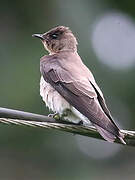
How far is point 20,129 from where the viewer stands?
502 inches

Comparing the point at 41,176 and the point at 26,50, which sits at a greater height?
the point at 26,50

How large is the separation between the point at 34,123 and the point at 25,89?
7.10 meters

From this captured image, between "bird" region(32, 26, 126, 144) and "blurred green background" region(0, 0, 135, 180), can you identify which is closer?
"bird" region(32, 26, 126, 144)

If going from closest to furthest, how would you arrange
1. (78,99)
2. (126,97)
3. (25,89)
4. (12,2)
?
1. (78,99)
2. (25,89)
3. (126,97)
4. (12,2)

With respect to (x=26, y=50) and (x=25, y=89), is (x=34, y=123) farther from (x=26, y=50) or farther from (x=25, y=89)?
(x=26, y=50)

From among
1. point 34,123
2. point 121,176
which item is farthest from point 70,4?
point 34,123

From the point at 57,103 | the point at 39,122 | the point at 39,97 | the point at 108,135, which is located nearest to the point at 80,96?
the point at 57,103

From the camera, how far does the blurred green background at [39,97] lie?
41.0ft

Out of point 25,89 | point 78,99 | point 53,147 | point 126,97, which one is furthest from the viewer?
point 126,97

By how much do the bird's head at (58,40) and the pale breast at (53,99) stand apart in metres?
1.02

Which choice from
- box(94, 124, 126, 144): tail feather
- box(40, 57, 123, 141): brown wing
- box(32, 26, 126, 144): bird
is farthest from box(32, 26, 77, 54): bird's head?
box(94, 124, 126, 144): tail feather

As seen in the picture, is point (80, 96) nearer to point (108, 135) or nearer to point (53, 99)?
point (53, 99)

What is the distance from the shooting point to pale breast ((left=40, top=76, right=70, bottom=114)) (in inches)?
249

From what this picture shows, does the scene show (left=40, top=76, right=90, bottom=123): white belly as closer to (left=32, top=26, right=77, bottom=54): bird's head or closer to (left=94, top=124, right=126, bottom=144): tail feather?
(left=94, top=124, right=126, bottom=144): tail feather
